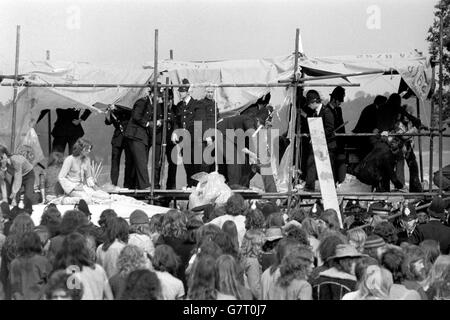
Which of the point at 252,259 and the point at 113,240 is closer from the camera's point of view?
the point at 252,259

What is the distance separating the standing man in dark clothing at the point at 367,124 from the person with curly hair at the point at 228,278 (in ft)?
38.4

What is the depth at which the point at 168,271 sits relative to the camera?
797 cm

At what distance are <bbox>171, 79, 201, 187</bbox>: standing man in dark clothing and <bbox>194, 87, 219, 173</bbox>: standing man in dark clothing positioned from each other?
10 cm

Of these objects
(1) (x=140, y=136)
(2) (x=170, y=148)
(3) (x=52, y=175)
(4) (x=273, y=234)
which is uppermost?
(1) (x=140, y=136)

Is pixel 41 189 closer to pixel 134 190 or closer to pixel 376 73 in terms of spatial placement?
pixel 134 190

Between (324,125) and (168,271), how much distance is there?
10307 mm

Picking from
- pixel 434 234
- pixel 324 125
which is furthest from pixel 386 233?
pixel 324 125

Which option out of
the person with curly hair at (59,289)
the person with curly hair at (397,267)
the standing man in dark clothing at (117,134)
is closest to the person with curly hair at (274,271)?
the person with curly hair at (397,267)

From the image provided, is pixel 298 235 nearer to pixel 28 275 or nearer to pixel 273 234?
pixel 273 234

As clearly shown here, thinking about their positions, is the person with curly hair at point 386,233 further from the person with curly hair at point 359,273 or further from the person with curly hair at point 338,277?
the person with curly hair at point 359,273

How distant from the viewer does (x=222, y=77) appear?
19422 millimetres

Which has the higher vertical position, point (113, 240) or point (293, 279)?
point (113, 240)

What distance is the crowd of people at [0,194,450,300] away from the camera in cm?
721

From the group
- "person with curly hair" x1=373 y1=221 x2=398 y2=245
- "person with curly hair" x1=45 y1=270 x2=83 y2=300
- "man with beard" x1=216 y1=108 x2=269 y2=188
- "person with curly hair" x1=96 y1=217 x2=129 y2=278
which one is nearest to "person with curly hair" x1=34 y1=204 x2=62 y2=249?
"person with curly hair" x1=96 y1=217 x2=129 y2=278
